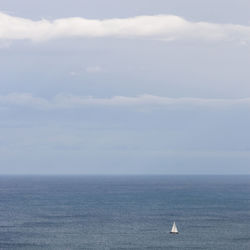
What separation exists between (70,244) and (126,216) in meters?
48.2

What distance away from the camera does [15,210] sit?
174000 mm

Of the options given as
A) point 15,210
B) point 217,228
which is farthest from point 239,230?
point 15,210

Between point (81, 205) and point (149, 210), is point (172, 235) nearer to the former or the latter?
point (149, 210)

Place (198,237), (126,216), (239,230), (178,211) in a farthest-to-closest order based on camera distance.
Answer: (178,211) < (126,216) < (239,230) < (198,237)

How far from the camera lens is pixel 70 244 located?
108750mm

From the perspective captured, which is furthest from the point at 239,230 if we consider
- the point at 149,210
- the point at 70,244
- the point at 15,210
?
the point at 15,210

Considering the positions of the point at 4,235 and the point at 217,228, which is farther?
the point at 217,228

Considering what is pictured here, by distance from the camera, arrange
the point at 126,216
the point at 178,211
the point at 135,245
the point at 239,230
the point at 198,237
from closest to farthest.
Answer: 1. the point at 135,245
2. the point at 198,237
3. the point at 239,230
4. the point at 126,216
5. the point at 178,211

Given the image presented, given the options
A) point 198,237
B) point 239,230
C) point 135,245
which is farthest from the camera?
point 239,230

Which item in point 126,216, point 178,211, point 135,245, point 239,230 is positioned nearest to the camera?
point 135,245

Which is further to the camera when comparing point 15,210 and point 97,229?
point 15,210

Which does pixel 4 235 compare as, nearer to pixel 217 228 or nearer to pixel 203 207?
pixel 217 228

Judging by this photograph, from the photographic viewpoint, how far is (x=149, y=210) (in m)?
175

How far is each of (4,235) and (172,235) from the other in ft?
118
